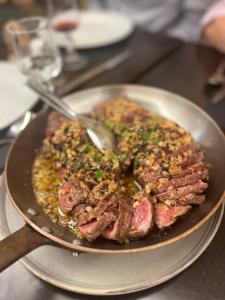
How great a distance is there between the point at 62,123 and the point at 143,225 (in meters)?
0.57

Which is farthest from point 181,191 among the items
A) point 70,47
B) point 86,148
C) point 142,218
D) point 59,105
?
point 70,47

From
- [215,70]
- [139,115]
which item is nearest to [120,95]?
[139,115]

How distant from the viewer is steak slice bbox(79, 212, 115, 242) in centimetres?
95

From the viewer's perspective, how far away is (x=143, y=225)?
97 centimetres

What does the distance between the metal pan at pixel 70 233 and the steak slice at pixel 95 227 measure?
2 cm

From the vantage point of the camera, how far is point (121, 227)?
958 millimetres

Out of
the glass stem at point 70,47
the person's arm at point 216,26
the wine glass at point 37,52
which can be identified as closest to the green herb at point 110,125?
the wine glass at point 37,52

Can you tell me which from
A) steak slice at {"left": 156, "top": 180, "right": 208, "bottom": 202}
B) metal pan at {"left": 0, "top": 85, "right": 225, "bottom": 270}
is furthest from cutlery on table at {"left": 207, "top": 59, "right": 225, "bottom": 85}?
steak slice at {"left": 156, "top": 180, "right": 208, "bottom": 202}

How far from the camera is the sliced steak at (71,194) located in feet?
3.47

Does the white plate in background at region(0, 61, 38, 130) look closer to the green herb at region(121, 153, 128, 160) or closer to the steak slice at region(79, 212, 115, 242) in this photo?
the green herb at region(121, 153, 128, 160)

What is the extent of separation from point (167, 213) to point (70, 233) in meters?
0.28

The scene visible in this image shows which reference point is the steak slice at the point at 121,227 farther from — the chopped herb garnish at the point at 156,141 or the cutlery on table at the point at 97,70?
the cutlery on table at the point at 97,70

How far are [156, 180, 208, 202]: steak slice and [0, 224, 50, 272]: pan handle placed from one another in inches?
14.1

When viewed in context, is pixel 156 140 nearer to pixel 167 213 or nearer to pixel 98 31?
pixel 167 213
